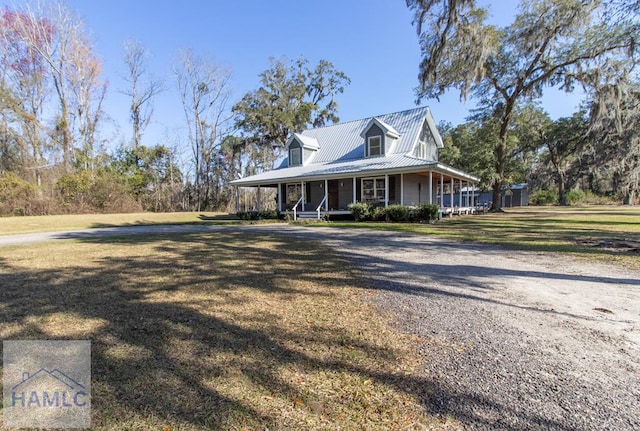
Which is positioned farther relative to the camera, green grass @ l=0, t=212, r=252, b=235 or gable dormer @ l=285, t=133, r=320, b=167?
gable dormer @ l=285, t=133, r=320, b=167

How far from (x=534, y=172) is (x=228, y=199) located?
40.9 meters

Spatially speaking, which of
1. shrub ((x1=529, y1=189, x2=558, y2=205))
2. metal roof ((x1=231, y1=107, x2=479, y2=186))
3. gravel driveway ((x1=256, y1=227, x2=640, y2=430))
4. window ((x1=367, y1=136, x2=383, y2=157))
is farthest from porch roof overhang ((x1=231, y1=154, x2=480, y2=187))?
shrub ((x1=529, y1=189, x2=558, y2=205))

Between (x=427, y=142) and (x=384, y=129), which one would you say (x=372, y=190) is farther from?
(x=427, y=142)

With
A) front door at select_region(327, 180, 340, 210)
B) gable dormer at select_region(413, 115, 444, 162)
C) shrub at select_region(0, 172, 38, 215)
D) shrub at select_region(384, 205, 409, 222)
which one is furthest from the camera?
front door at select_region(327, 180, 340, 210)

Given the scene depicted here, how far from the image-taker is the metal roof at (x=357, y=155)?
16625 mm

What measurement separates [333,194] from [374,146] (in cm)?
394

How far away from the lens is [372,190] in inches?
747

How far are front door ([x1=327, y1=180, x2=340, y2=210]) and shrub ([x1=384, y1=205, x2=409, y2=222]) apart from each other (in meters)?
5.06

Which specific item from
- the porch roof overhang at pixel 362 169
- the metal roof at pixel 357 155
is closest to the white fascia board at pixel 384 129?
the metal roof at pixel 357 155

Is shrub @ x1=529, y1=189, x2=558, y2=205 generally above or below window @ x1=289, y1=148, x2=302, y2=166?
below

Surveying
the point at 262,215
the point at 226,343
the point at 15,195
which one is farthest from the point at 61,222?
the point at 226,343

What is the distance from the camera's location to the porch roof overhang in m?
15.6

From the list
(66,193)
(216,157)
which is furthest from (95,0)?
(216,157)

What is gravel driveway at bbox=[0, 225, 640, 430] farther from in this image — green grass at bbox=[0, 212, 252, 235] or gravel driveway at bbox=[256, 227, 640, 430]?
green grass at bbox=[0, 212, 252, 235]
